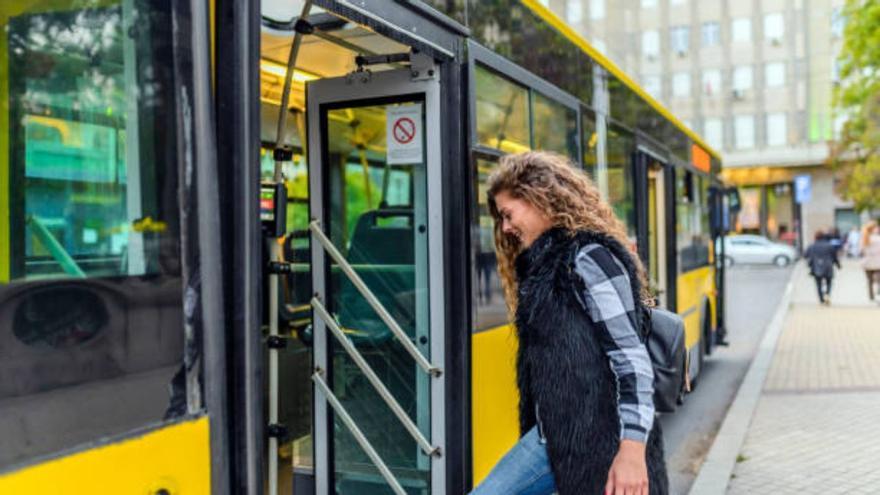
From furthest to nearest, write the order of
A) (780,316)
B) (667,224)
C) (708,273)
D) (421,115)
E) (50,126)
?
(780,316) < (708,273) < (667,224) < (421,115) < (50,126)

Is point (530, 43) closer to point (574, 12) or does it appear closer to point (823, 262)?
point (823, 262)

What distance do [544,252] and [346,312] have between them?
4.85 ft

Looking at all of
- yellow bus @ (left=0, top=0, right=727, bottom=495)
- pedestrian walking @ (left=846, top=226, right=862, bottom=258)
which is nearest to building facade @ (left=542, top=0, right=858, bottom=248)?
pedestrian walking @ (left=846, top=226, right=862, bottom=258)

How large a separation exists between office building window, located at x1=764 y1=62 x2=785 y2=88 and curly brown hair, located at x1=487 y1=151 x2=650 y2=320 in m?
49.1

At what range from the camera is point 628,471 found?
2.42 m

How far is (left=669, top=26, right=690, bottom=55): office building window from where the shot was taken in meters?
49.8

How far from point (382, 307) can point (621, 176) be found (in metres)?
3.30

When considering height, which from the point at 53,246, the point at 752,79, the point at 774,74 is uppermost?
the point at 774,74

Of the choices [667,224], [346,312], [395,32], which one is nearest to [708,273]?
[667,224]

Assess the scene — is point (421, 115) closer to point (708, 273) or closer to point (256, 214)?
point (256, 214)

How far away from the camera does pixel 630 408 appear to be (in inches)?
95.7

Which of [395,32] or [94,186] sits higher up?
[395,32]

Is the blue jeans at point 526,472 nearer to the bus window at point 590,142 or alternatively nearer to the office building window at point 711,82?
the bus window at point 590,142

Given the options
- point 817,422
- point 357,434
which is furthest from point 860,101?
point 357,434
